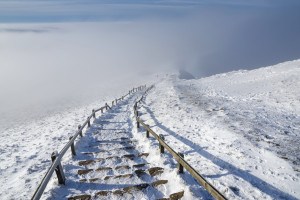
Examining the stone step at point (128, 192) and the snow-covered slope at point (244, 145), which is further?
the snow-covered slope at point (244, 145)

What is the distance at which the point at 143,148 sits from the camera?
357 inches

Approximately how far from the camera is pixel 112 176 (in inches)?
243

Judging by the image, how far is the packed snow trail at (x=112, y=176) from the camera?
5.11 metres

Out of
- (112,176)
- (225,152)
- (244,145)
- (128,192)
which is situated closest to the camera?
(128,192)

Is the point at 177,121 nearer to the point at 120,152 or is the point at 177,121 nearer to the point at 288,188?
the point at 120,152

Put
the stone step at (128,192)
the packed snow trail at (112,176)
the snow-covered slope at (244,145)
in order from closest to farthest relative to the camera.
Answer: the stone step at (128,192)
the packed snow trail at (112,176)
the snow-covered slope at (244,145)

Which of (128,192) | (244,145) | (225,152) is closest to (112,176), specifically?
(128,192)

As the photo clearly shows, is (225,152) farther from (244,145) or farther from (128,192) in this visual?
(128,192)

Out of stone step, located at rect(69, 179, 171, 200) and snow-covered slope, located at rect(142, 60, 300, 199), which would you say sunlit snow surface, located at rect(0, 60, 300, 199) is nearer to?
snow-covered slope, located at rect(142, 60, 300, 199)

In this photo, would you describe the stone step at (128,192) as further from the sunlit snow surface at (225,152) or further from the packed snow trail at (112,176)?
the sunlit snow surface at (225,152)

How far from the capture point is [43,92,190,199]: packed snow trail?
201 inches

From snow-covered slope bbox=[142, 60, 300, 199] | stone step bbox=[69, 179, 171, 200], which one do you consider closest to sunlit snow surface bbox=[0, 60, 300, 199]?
snow-covered slope bbox=[142, 60, 300, 199]

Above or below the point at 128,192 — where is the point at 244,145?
above

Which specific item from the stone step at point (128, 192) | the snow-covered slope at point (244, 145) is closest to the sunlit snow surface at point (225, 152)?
the snow-covered slope at point (244, 145)
